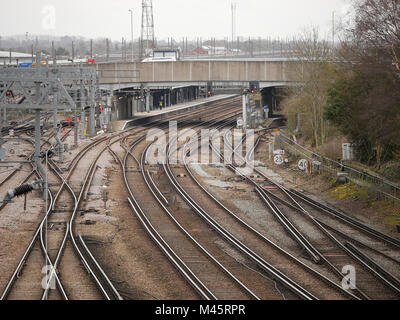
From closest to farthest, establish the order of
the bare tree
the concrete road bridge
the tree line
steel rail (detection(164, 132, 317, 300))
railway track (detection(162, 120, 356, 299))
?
1. steel rail (detection(164, 132, 317, 300))
2. railway track (detection(162, 120, 356, 299))
3. the tree line
4. the bare tree
5. the concrete road bridge

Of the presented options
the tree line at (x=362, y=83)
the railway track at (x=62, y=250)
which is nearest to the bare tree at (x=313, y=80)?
the tree line at (x=362, y=83)

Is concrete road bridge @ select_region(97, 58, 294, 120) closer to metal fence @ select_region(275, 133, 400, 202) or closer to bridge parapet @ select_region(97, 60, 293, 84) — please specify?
bridge parapet @ select_region(97, 60, 293, 84)

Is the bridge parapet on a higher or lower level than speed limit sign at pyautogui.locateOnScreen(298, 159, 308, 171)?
higher

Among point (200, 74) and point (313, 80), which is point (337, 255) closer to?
point (313, 80)

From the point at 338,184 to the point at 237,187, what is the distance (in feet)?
12.2

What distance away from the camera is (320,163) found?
23.7 meters

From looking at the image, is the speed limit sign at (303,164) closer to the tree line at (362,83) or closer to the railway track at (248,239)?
the tree line at (362,83)

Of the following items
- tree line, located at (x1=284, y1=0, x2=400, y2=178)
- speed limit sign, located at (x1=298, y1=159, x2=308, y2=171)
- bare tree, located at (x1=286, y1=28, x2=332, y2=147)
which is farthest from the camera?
bare tree, located at (x1=286, y1=28, x2=332, y2=147)

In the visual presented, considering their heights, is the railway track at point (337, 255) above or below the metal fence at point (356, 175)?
below

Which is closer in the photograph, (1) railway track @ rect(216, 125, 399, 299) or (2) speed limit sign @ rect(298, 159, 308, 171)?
(1) railway track @ rect(216, 125, 399, 299)

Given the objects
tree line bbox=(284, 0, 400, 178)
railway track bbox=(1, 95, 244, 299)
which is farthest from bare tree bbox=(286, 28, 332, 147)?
railway track bbox=(1, 95, 244, 299)

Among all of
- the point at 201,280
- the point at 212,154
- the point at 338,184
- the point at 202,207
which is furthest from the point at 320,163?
the point at 201,280

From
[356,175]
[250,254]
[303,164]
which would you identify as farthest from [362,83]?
[250,254]

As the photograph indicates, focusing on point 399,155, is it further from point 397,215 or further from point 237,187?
point 237,187
